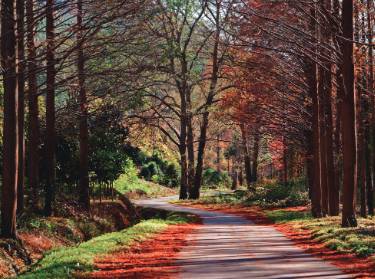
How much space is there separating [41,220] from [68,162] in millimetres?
8111

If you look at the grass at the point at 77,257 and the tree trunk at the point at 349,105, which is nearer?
the grass at the point at 77,257

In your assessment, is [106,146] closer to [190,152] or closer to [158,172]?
[190,152]

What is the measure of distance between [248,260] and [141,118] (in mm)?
26116

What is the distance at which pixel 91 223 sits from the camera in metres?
20.2

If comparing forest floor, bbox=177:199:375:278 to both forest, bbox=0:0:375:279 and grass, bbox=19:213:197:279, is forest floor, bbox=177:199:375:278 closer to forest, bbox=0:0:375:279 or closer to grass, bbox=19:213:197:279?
forest, bbox=0:0:375:279

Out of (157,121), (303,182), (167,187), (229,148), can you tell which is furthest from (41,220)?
(229,148)

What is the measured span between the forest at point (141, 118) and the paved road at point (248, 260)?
15cm

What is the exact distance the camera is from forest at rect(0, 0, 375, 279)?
1244 centimetres

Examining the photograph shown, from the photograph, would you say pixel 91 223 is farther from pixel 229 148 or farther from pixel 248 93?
pixel 229 148

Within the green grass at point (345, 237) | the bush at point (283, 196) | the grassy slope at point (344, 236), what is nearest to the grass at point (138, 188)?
the bush at point (283, 196)

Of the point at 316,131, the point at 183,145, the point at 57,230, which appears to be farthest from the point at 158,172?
the point at 57,230

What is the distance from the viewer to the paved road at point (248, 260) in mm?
9122

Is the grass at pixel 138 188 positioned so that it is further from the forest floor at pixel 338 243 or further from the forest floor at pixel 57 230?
the forest floor at pixel 338 243

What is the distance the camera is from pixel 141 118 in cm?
3641
